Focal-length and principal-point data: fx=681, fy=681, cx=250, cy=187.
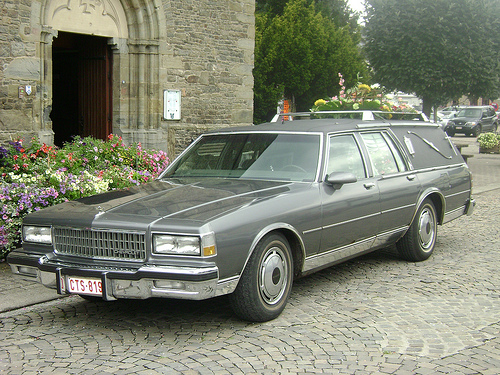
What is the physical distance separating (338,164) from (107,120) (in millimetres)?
8304

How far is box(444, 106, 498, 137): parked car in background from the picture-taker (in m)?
41.9

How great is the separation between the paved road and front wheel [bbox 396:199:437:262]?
47 cm

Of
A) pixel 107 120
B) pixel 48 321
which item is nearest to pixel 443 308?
pixel 48 321

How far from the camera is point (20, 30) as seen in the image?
36.8 feet

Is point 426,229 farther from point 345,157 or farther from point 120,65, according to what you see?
point 120,65

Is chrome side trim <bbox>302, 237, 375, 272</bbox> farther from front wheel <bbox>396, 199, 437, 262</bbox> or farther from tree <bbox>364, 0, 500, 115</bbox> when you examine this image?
tree <bbox>364, 0, 500, 115</bbox>

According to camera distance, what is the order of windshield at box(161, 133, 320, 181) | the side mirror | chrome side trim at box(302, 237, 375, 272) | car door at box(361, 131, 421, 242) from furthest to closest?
1. car door at box(361, 131, 421, 242)
2. windshield at box(161, 133, 320, 181)
3. the side mirror
4. chrome side trim at box(302, 237, 375, 272)

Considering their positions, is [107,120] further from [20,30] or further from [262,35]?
[262,35]

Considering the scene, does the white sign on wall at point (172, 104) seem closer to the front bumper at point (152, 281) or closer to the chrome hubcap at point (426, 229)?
the chrome hubcap at point (426, 229)

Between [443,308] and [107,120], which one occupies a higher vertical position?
[107,120]

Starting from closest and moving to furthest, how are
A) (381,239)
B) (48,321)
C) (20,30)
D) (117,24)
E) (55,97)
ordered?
(48,321)
(381,239)
(20,30)
(117,24)
(55,97)

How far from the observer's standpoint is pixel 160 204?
17.3 ft

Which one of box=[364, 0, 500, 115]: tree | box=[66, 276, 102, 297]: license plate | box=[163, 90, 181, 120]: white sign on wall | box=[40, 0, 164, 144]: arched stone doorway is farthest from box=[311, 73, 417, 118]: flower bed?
box=[364, 0, 500, 115]: tree

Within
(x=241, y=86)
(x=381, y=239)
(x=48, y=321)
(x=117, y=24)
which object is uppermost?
(x=117, y=24)
